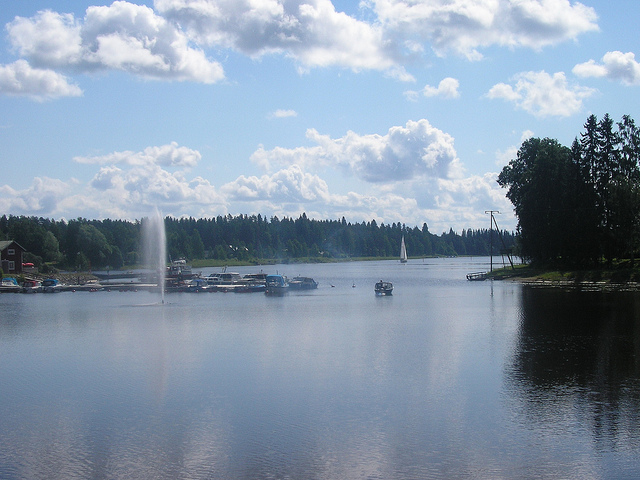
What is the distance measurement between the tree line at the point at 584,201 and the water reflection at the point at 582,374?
3496 cm

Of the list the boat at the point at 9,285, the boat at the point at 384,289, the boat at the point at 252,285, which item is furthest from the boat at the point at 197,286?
the boat at the point at 384,289

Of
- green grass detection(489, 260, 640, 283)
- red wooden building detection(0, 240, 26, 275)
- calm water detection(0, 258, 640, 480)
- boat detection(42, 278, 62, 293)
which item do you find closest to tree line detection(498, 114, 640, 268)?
green grass detection(489, 260, 640, 283)

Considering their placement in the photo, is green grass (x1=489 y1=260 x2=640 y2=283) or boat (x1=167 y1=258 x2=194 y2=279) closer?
green grass (x1=489 y1=260 x2=640 y2=283)

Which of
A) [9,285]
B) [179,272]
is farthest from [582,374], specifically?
[179,272]

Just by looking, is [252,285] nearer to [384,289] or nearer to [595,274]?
[384,289]

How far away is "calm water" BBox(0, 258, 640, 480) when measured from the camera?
59.6 feet

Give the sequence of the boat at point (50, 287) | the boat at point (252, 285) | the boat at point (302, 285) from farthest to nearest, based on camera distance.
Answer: the boat at point (50, 287)
the boat at point (252, 285)
the boat at point (302, 285)

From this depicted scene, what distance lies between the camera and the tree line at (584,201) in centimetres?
8469

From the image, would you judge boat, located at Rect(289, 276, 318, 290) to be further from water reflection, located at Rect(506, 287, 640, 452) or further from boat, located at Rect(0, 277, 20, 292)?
water reflection, located at Rect(506, 287, 640, 452)

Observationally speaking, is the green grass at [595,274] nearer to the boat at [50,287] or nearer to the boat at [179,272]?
the boat at [179,272]

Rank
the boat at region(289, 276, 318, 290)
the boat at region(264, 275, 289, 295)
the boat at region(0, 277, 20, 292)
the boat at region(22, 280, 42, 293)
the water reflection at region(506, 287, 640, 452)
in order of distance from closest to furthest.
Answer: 1. the water reflection at region(506, 287, 640, 452)
2. the boat at region(264, 275, 289, 295)
3. the boat at region(289, 276, 318, 290)
4. the boat at region(22, 280, 42, 293)
5. the boat at region(0, 277, 20, 292)

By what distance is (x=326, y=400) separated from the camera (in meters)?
24.8

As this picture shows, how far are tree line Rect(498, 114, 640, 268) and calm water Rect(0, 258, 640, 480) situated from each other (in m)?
38.9

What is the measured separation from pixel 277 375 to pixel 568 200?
75.7 m
